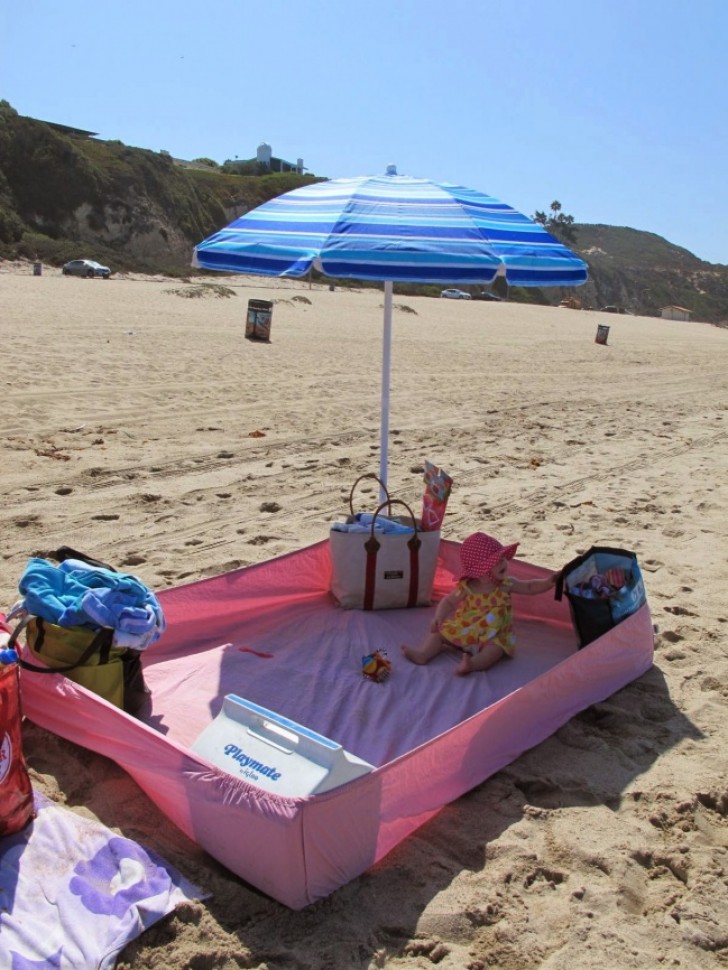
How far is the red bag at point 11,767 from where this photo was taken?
267 centimetres

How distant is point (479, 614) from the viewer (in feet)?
13.1

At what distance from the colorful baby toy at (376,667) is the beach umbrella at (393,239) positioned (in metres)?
1.55

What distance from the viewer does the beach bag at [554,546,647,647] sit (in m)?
3.95

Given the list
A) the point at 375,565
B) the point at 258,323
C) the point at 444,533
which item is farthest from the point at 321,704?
the point at 258,323

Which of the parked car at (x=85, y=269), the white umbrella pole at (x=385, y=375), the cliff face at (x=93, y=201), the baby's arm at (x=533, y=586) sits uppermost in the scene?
the cliff face at (x=93, y=201)

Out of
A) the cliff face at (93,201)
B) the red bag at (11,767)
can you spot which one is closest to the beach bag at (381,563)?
the red bag at (11,767)

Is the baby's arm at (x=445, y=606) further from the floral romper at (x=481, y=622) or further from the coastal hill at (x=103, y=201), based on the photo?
the coastal hill at (x=103, y=201)

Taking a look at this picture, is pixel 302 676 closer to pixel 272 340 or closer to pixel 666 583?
pixel 666 583

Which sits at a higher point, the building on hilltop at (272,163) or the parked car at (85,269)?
the building on hilltop at (272,163)

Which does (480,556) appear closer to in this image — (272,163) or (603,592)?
(603,592)

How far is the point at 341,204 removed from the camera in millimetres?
3863

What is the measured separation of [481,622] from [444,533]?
2.09 metres

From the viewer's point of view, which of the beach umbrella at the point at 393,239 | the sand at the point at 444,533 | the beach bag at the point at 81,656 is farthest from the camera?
the beach umbrella at the point at 393,239

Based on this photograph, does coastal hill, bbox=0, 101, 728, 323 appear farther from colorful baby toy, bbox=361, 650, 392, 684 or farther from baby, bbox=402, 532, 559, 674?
colorful baby toy, bbox=361, 650, 392, 684
